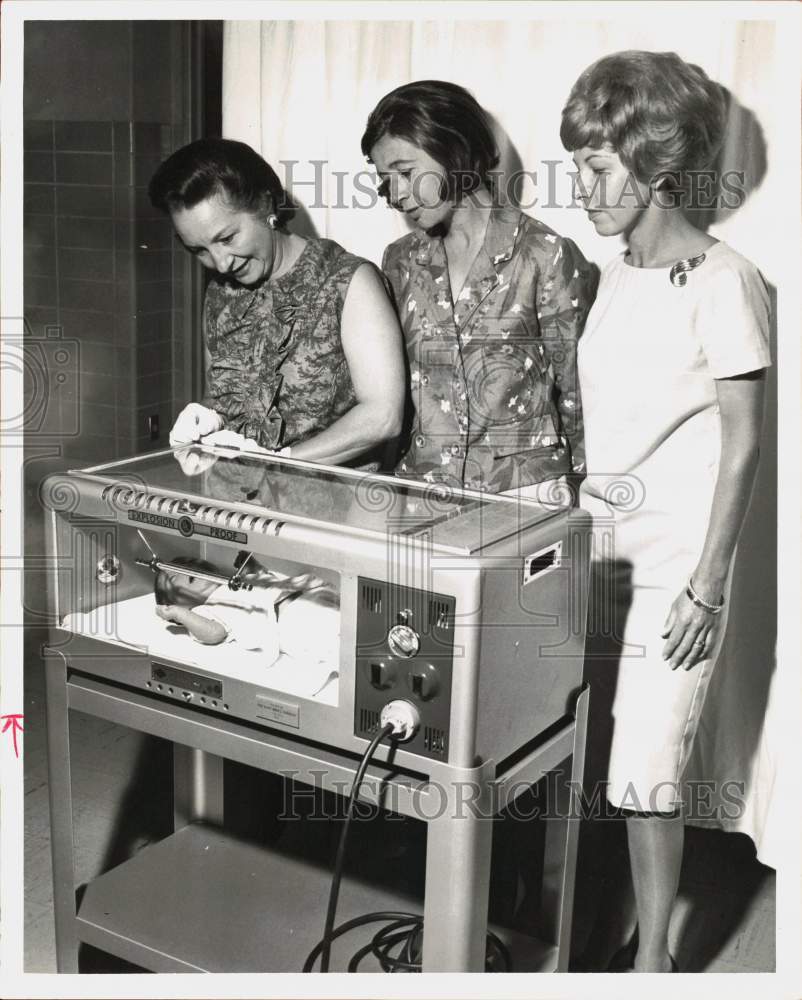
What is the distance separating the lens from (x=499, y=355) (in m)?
1.79

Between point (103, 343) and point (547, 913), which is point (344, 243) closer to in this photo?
point (103, 343)

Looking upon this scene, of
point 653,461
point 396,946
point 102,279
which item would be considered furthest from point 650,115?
point 102,279

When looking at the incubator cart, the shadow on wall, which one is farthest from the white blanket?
the shadow on wall

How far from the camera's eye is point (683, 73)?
164 cm

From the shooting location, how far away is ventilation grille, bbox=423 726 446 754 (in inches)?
49.6

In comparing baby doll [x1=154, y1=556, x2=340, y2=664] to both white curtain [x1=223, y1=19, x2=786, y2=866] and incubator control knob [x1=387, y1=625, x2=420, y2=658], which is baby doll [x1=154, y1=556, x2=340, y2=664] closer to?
incubator control knob [x1=387, y1=625, x2=420, y2=658]

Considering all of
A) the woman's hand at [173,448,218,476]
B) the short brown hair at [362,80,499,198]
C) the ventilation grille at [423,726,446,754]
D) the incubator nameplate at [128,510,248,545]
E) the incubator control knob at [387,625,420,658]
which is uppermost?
the short brown hair at [362,80,499,198]

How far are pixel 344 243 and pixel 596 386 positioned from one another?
2.20 ft

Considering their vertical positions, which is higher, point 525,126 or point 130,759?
point 525,126

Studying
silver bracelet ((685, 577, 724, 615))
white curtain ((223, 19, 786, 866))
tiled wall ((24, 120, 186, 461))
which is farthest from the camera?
tiled wall ((24, 120, 186, 461))

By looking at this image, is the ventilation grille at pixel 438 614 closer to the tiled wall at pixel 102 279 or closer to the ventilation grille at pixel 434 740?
the ventilation grille at pixel 434 740

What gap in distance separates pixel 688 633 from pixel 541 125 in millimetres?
897

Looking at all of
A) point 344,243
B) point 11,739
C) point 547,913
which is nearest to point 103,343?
point 344,243
